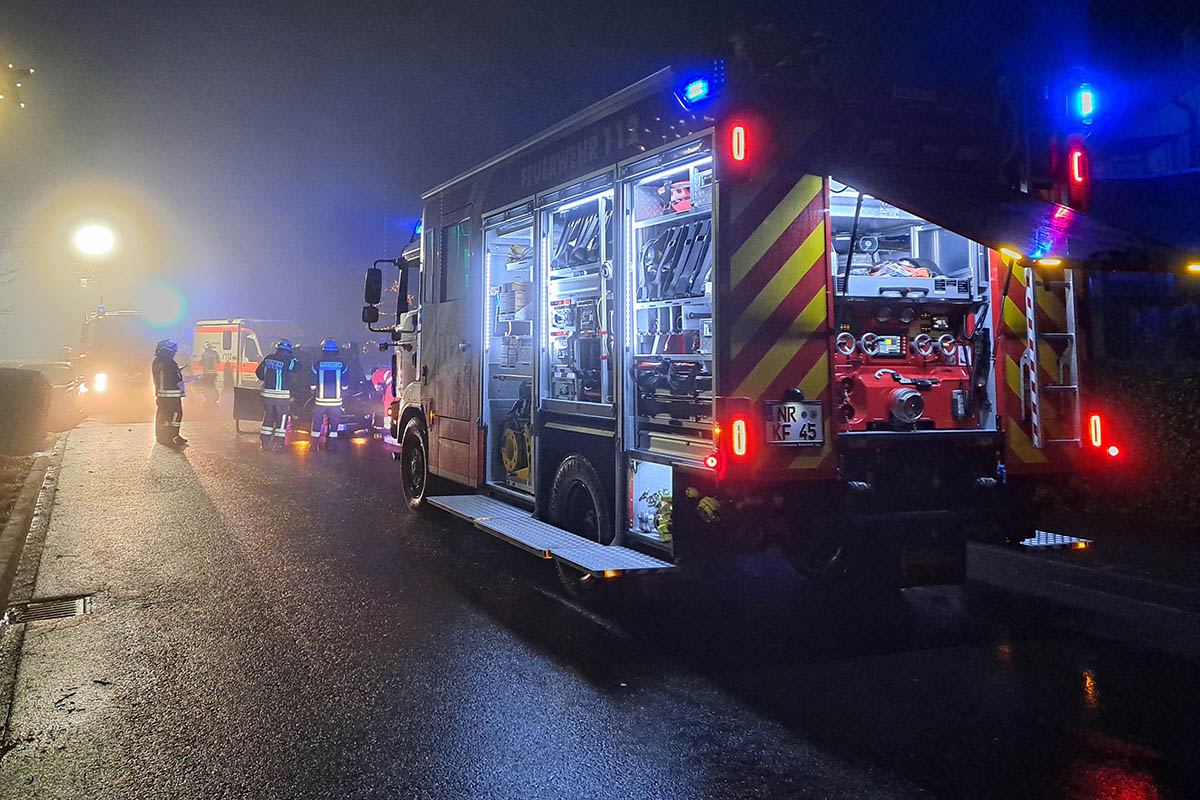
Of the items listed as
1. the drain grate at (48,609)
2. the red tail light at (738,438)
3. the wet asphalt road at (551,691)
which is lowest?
the wet asphalt road at (551,691)

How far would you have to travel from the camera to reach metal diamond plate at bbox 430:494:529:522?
6.22m

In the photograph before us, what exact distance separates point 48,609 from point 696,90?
5010 millimetres

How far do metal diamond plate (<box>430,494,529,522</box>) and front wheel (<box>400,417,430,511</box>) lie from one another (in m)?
1.21

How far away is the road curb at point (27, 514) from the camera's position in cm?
596

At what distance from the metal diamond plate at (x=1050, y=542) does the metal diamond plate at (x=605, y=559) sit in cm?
213

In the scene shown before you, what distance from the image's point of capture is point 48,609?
5.11m

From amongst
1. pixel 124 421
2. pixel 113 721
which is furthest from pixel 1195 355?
pixel 124 421

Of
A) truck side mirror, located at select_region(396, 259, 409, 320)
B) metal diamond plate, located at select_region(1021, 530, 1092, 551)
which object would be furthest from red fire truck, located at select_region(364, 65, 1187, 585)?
truck side mirror, located at select_region(396, 259, 409, 320)

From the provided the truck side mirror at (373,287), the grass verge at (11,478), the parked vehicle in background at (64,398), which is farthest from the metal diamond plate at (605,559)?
the parked vehicle in background at (64,398)

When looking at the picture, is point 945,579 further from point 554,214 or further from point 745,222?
point 554,214

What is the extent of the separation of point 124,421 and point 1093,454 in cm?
2051

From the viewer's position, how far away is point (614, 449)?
16.8ft

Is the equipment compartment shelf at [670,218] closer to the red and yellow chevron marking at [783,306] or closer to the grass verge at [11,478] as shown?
the red and yellow chevron marking at [783,306]

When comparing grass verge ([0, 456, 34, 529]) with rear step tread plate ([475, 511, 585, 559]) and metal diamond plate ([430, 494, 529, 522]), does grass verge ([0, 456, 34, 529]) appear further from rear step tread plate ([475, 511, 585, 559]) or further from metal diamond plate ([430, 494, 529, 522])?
rear step tread plate ([475, 511, 585, 559])
